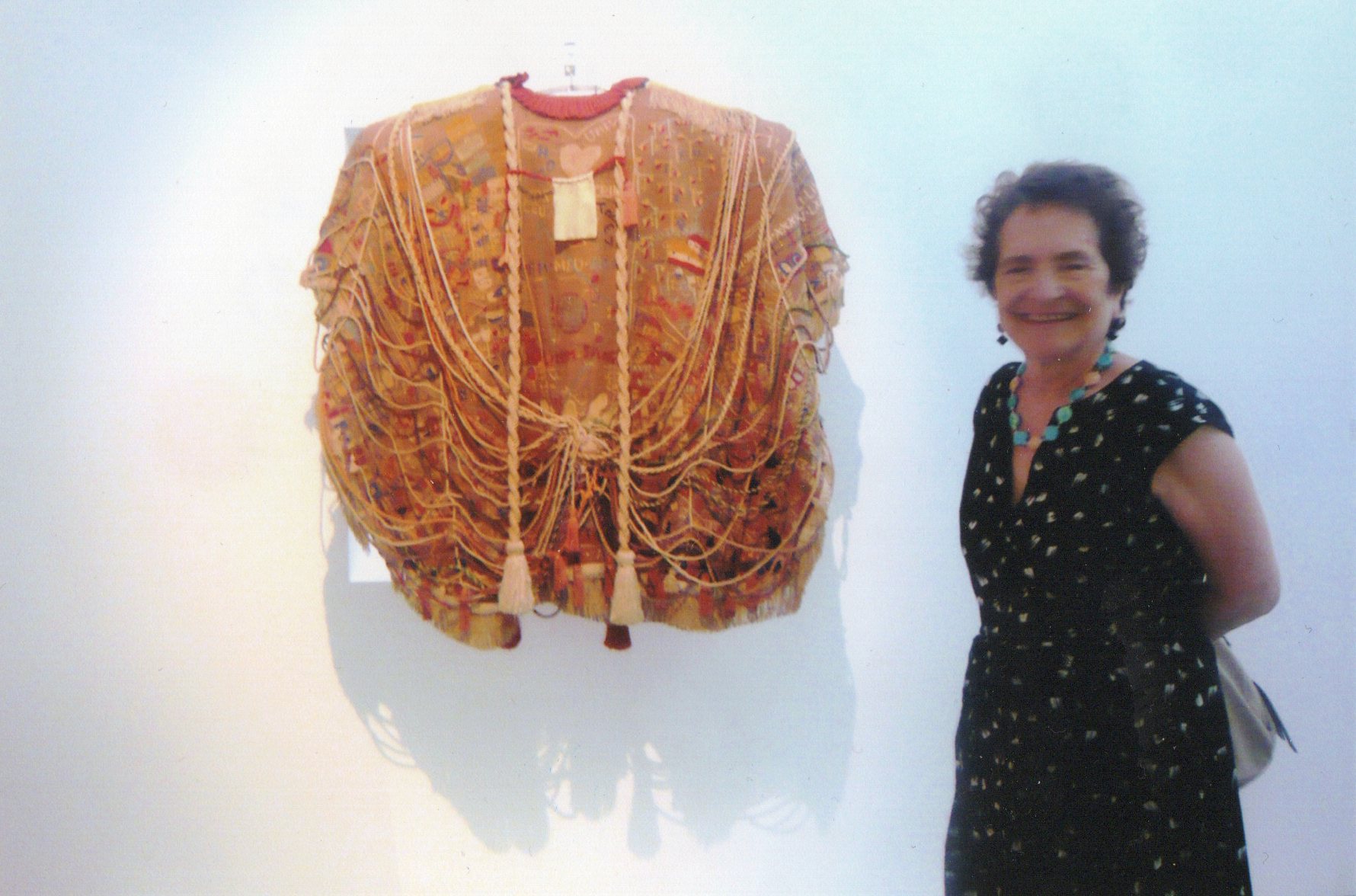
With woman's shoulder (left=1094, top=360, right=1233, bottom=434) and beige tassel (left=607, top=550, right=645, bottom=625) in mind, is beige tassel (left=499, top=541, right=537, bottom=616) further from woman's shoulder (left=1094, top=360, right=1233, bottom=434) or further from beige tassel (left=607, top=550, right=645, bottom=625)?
woman's shoulder (left=1094, top=360, right=1233, bottom=434)

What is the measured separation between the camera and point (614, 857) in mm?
1111

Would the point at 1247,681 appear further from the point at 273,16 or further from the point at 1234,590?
the point at 273,16

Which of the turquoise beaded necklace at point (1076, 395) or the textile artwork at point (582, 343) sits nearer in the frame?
the turquoise beaded necklace at point (1076, 395)

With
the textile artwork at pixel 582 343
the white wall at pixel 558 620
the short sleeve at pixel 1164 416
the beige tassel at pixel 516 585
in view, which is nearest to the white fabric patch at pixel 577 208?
the textile artwork at pixel 582 343

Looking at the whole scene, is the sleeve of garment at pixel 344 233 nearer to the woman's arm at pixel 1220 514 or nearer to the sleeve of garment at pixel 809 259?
the sleeve of garment at pixel 809 259

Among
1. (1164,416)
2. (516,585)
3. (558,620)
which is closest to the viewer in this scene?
(1164,416)

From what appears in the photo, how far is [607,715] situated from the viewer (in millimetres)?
1105

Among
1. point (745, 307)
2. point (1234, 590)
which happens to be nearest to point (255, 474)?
point (745, 307)

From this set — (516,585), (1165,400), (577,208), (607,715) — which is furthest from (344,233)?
(1165,400)

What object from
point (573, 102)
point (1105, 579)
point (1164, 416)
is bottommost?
point (1105, 579)

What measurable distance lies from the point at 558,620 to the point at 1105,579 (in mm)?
597

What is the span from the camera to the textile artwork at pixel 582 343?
93 cm

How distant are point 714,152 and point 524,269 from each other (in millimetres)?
223

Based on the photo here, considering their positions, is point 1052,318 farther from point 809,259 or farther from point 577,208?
point 577,208
